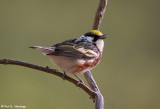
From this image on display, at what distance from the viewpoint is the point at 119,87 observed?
3.49 meters

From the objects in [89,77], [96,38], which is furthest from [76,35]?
[89,77]

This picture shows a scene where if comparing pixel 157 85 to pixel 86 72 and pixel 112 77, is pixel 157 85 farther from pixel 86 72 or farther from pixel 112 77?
pixel 86 72

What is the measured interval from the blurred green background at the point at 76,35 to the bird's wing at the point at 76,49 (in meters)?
1.07

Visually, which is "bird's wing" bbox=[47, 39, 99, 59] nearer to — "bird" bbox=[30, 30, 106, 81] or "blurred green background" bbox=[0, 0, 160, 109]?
"bird" bbox=[30, 30, 106, 81]

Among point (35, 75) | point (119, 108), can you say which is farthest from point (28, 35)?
point (119, 108)

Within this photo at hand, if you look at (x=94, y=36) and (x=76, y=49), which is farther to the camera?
(x=94, y=36)

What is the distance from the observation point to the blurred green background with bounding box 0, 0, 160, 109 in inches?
134

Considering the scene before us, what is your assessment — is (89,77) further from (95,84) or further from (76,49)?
(76,49)

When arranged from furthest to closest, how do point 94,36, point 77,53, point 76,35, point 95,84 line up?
point 76,35, point 94,36, point 77,53, point 95,84

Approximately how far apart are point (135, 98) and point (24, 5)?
72.0 inches

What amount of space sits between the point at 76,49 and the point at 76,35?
5.75ft

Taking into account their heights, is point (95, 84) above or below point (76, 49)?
below

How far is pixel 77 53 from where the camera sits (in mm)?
1917

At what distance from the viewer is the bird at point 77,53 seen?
5.90 feet
